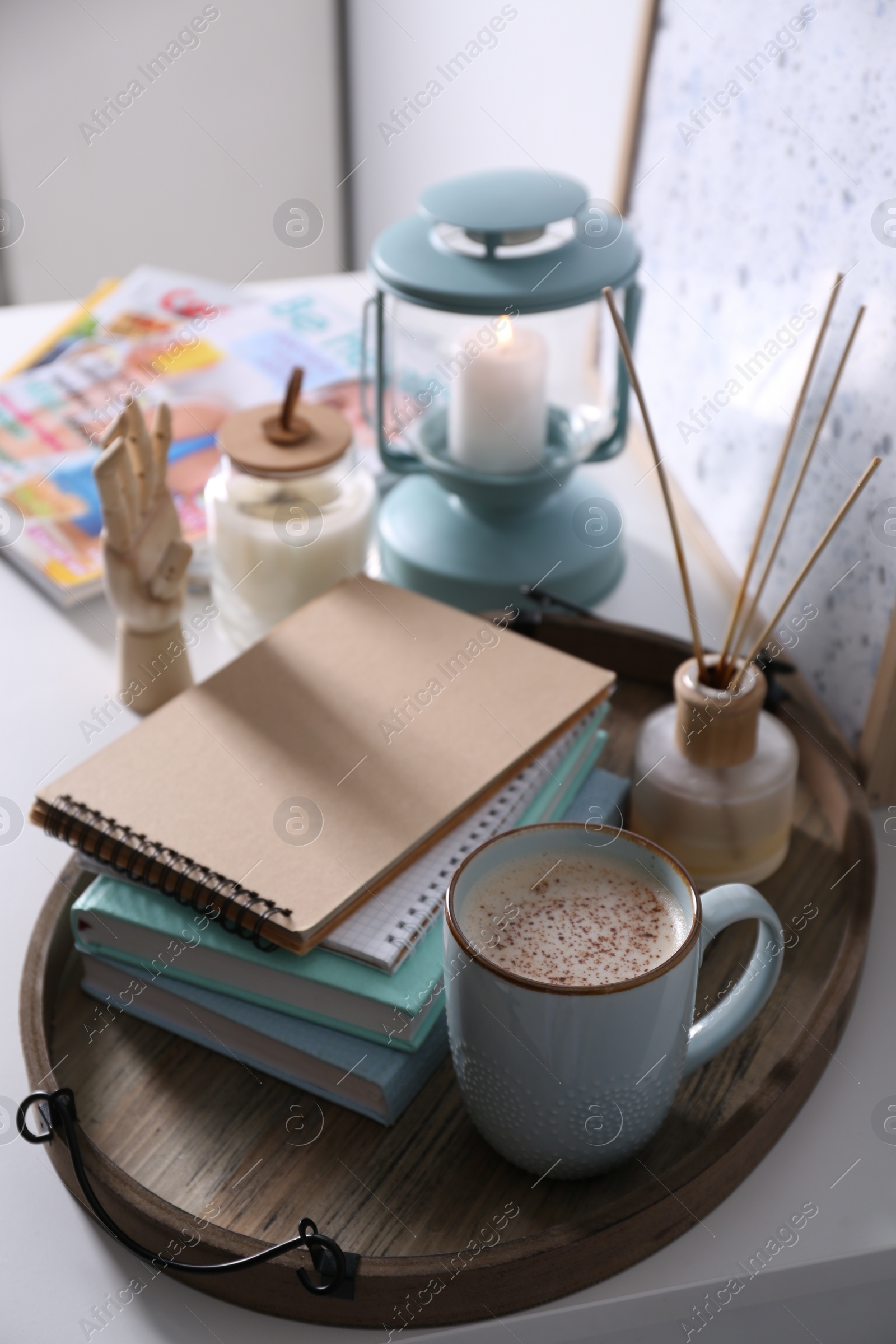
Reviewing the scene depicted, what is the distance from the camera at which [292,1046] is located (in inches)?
22.8

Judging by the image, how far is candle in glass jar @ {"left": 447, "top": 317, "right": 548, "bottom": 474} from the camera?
2.84ft

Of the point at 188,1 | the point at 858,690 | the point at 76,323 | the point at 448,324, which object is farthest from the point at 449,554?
the point at 188,1

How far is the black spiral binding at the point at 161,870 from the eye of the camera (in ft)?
1.87

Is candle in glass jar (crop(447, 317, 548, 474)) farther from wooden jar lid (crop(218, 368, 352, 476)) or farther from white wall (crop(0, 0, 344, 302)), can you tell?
white wall (crop(0, 0, 344, 302))

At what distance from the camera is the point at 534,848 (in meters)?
0.54

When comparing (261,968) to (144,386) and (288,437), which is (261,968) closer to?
(288,437)

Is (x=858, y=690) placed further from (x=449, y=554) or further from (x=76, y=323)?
(x=76, y=323)

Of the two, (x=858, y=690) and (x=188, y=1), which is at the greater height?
(x=188, y=1)

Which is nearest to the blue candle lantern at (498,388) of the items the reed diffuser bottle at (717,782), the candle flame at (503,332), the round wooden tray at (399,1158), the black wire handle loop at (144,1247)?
the candle flame at (503,332)

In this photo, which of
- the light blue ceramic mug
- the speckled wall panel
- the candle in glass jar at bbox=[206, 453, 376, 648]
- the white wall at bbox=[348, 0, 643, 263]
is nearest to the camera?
the light blue ceramic mug

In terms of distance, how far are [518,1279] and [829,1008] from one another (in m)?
0.21

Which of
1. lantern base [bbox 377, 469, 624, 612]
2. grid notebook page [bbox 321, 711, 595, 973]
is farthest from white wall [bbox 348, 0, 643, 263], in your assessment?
grid notebook page [bbox 321, 711, 595, 973]

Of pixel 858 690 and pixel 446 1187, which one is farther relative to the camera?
pixel 858 690

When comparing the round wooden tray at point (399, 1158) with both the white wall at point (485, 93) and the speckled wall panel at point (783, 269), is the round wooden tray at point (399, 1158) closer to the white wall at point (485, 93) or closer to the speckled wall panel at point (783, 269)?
the speckled wall panel at point (783, 269)
